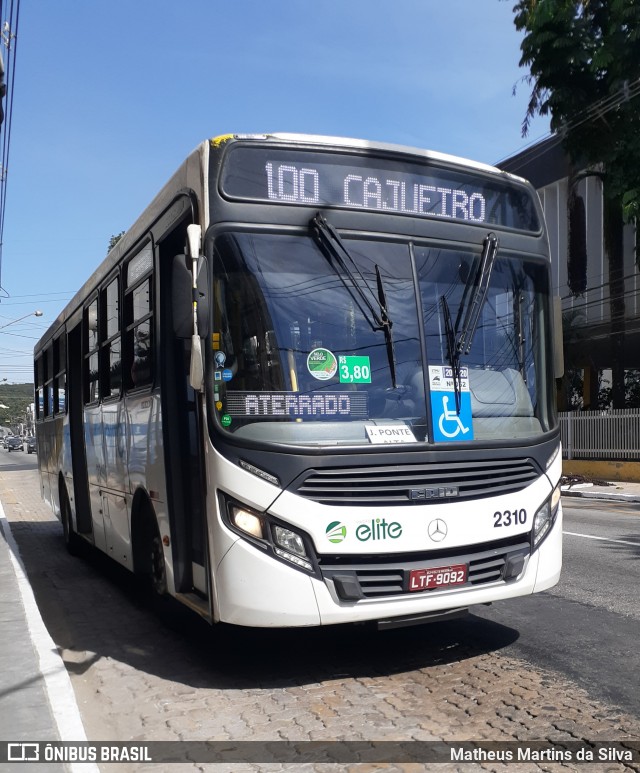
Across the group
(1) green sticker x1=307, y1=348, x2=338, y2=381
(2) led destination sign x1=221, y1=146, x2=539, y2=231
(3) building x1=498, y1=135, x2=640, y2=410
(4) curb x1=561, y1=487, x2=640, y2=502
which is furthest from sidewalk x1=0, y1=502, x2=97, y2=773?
(3) building x1=498, y1=135, x2=640, y2=410

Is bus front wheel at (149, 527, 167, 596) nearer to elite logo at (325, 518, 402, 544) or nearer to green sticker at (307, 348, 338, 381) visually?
elite logo at (325, 518, 402, 544)

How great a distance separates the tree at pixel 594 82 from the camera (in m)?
23.0

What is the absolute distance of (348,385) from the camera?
5348 mm

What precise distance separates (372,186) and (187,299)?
4.98 feet

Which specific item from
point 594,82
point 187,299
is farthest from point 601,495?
point 187,299

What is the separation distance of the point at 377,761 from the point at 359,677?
52.8 inches

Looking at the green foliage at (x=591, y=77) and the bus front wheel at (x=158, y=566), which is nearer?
the bus front wheel at (x=158, y=566)

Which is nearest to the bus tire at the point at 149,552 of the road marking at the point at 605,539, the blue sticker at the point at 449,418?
the blue sticker at the point at 449,418

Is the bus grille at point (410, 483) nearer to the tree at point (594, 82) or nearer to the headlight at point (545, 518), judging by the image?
the headlight at point (545, 518)

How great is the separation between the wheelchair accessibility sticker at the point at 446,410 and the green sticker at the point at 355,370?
43cm

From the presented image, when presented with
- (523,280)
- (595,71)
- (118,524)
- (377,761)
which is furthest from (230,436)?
(595,71)

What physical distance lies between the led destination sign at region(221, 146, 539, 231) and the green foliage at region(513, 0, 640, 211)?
17835 millimetres

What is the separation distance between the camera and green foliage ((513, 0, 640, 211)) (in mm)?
23000

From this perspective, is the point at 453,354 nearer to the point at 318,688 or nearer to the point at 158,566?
the point at 318,688
